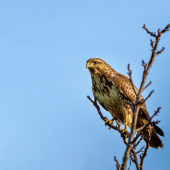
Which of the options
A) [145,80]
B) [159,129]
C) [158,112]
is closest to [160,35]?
[145,80]

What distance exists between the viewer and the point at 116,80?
6.71 metres

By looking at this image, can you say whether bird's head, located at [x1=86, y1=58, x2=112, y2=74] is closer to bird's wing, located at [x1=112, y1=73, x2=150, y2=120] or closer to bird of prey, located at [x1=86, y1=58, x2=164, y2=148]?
bird of prey, located at [x1=86, y1=58, x2=164, y2=148]

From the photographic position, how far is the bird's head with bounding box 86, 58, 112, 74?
696 cm

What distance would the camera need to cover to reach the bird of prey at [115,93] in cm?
648

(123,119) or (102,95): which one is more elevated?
(102,95)

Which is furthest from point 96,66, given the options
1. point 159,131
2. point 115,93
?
point 159,131

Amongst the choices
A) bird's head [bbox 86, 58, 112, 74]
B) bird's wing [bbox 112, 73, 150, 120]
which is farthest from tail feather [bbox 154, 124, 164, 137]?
bird's head [bbox 86, 58, 112, 74]

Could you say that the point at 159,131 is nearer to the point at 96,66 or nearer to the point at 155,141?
the point at 155,141

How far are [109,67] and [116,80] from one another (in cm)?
64

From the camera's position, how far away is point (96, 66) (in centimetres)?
702

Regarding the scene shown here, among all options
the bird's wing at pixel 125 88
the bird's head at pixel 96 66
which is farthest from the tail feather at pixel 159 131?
the bird's head at pixel 96 66

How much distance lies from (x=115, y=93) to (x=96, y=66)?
910 millimetres

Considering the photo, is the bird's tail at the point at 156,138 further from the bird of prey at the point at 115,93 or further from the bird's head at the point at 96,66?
the bird's head at the point at 96,66

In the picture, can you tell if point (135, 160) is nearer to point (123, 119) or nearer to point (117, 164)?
point (117, 164)
